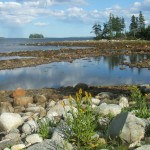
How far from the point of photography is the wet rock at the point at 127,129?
6629 mm

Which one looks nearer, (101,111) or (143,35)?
(101,111)

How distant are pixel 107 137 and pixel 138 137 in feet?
1.76

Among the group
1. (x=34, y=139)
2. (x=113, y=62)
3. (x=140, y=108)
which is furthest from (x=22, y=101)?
(x=113, y=62)

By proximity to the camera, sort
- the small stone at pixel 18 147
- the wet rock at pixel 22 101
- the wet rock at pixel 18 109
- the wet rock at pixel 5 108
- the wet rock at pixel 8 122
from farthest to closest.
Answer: the wet rock at pixel 22 101 → the wet rock at pixel 18 109 → the wet rock at pixel 5 108 → the wet rock at pixel 8 122 → the small stone at pixel 18 147

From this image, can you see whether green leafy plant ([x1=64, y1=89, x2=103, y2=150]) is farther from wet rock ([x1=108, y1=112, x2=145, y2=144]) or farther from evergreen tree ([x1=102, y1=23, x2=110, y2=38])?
evergreen tree ([x1=102, y1=23, x2=110, y2=38])

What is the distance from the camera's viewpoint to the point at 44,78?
27.1 meters

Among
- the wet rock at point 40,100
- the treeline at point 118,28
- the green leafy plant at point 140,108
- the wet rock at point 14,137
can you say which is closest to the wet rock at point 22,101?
the wet rock at point 40,100

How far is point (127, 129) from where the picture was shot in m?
6.63

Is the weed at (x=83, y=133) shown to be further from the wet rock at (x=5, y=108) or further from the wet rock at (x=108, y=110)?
the wet rock at (x=5, y=108)

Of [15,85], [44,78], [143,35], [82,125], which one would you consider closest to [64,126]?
[82,125]

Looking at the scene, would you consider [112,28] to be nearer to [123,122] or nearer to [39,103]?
[39,103]

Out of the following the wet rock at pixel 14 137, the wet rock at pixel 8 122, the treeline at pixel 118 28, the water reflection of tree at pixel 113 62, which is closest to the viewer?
the wet rock at pixel 14 137

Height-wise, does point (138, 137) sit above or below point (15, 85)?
above

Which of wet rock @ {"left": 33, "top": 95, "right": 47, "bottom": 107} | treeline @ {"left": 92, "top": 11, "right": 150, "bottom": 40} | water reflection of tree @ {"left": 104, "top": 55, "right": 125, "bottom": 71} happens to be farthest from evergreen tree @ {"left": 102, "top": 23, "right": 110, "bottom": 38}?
wet rock @ {"left": 33, "top": 95, "right": 47, "bottom": 107}
